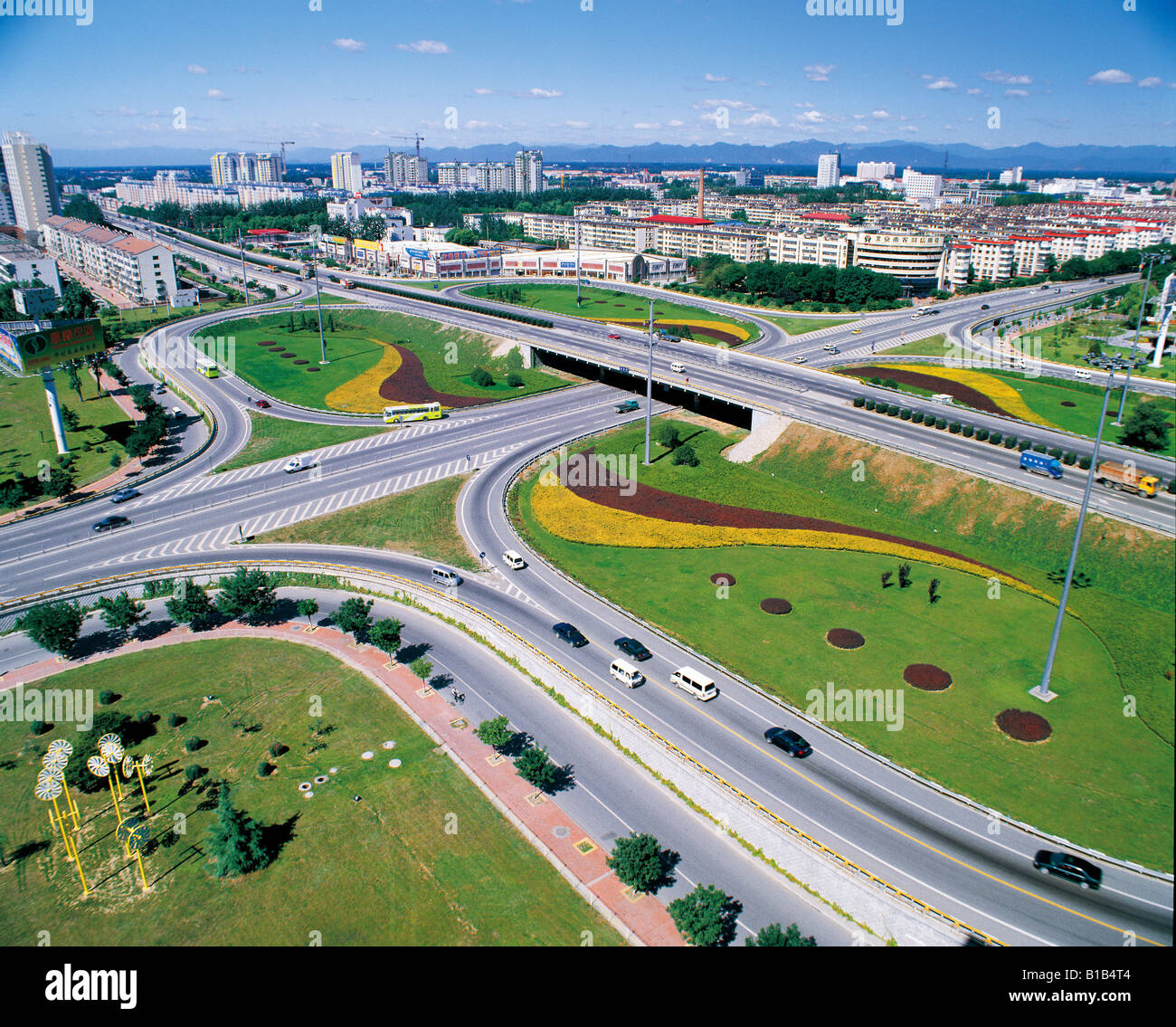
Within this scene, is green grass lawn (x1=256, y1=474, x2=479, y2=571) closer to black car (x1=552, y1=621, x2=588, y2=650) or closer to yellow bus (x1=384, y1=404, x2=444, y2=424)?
black car (x1=552, y1=621, x2=588, y2=650)

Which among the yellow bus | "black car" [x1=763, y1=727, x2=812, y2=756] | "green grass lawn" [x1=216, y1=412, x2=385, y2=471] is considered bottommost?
"black car" [x1=763, y1=727, x2=812, y2=756]

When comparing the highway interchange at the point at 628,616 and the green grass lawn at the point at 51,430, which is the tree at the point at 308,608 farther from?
the green grass lawn at the point at 51,430

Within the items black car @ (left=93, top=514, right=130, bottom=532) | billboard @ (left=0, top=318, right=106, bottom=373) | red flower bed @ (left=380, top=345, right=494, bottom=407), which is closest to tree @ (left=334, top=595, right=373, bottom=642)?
black car @ (left=93, top=514, right=130, bottom=532)

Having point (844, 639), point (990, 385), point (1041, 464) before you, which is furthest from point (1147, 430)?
point (844, 639)

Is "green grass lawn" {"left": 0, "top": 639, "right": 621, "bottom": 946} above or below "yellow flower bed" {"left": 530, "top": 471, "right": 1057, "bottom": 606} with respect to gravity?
below

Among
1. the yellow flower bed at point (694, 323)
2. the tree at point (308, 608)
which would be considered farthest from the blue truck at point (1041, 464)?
the yellow flower bed at point (694, 323)

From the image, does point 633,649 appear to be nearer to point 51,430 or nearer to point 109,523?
point 109,523
